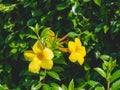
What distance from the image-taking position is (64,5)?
4.37 metres

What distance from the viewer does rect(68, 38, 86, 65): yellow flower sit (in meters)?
3.98

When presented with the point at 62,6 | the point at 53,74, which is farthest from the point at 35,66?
the point at 62,6

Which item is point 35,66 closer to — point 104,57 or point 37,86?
point 37,86

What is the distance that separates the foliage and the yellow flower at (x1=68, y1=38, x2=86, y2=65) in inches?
8.0

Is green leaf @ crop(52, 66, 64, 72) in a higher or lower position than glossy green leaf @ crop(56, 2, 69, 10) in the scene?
lower

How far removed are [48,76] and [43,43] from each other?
0.60 metres

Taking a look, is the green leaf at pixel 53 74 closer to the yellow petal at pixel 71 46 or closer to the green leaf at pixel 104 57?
the yellow petal at pixel 71 46

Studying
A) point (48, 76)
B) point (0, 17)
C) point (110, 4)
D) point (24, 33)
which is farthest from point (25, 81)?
point (110, 4)

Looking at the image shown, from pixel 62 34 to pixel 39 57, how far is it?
2.32ft

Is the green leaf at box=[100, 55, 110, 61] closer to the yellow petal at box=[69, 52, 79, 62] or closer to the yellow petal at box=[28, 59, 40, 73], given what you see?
the yellow petal at box=[69, 52, 79, 62]

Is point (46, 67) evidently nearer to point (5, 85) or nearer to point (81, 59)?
point (81, 59)

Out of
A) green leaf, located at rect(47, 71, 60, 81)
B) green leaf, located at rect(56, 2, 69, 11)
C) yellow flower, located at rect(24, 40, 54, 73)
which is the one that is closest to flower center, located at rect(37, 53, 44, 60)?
yellow flower, located at rect(24, 40, 54, 73)

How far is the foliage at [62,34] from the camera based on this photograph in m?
4.36

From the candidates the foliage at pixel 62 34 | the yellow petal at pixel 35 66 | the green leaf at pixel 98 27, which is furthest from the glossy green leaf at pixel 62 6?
the yellow petal at pixel 35 66
